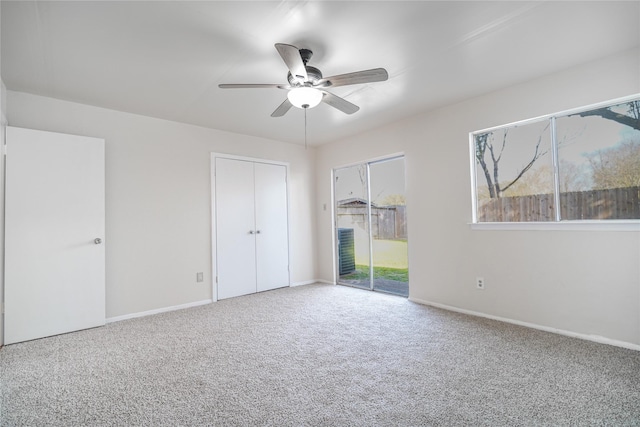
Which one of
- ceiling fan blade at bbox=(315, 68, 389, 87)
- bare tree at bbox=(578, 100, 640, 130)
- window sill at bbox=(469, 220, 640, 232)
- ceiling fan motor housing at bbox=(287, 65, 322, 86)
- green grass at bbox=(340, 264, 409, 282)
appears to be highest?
ceiling fan motor housing at bbox=(287, 65, 322, 86)

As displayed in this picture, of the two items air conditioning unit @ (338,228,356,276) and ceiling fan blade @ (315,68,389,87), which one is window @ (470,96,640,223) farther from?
air conditioning unit @ (338,228,356,276)

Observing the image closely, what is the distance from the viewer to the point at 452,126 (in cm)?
346

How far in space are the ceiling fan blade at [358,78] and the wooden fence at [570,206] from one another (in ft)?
6.76

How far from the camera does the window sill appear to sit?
93.7 inches

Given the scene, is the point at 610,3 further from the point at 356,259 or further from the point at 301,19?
the point at 356,259

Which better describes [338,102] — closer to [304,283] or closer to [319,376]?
[319,376]

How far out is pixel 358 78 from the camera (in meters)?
2.09

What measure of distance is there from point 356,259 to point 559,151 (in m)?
3.03

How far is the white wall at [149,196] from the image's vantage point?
126 inches

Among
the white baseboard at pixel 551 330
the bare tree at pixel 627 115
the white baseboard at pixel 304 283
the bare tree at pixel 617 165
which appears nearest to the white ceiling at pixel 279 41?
the bare tree at pixel 627 115

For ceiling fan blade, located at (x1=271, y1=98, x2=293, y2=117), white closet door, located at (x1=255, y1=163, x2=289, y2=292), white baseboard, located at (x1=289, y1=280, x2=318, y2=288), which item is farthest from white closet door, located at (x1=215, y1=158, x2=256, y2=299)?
ceiling fan blade, located at (x1=271, y1=98, x2=293, y2=117)

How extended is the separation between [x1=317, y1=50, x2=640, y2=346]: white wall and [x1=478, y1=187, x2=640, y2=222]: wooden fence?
0.18 metres

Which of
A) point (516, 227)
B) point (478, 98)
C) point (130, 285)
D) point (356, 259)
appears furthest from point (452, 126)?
point (130, 285)

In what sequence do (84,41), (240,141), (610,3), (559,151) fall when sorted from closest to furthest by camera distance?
(610,3) → (84,41) → (559,151) → (240,141)
